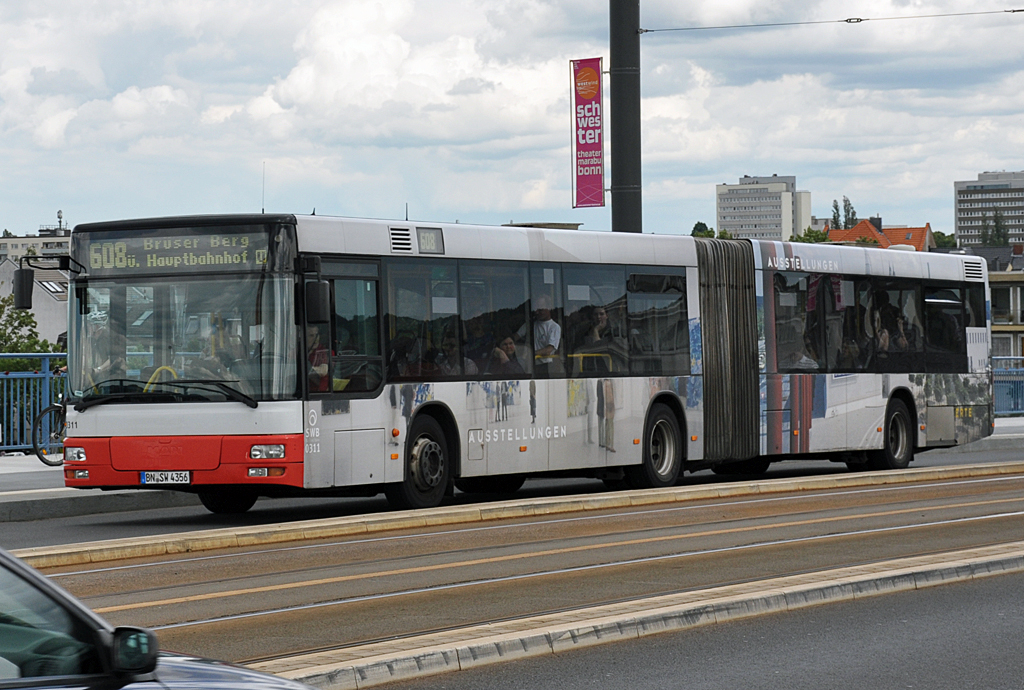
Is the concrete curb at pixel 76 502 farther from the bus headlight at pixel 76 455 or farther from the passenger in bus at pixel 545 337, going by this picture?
the passenger in bus at pixel 545 337

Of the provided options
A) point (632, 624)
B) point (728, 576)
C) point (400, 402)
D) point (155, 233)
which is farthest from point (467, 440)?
point (632, 624)

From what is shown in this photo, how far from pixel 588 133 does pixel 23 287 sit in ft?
39.6

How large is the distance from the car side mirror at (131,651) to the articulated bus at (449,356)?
10.7 metres

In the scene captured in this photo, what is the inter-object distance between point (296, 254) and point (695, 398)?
6.39m

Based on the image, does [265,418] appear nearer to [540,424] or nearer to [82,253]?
[82,253]

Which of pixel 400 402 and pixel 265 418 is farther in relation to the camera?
pixel 400 402

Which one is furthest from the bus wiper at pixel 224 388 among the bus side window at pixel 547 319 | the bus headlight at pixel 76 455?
the bus side window at pixel 547 319

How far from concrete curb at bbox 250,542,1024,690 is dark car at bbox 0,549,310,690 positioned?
331 centimetres

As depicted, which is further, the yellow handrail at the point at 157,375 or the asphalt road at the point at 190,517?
the yellow handrail at the point at 157,375

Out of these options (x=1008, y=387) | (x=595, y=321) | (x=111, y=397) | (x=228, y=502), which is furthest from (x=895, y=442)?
(x=1008, y=387)

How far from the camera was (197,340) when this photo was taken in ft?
46.5

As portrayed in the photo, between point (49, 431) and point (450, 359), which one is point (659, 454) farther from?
point (49, 431)

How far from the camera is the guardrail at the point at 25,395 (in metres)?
21.5

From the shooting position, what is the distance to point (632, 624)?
818 cm
